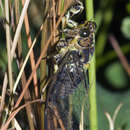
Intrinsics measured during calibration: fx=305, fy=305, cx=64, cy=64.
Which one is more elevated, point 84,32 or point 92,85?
point 84,32

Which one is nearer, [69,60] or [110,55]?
[69,60]

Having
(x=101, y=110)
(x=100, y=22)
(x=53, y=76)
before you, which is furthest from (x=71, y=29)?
(x=101, y=110)

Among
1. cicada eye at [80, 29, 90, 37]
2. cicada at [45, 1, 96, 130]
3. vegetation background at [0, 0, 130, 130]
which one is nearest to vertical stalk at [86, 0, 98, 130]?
cicada at [45, 1, 96, 130]

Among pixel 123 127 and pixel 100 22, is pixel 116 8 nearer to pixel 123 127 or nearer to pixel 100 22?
pixel 100 22

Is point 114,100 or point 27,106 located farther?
point 114,100

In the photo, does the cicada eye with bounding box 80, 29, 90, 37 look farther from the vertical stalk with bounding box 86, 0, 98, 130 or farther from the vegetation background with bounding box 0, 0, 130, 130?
the vegetation background with bounding box 0, 0, 130, 130

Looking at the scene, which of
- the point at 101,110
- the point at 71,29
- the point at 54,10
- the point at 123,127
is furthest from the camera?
the point at 101,110

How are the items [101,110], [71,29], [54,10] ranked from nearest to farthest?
[54,10]
[71,29]
[101,110]

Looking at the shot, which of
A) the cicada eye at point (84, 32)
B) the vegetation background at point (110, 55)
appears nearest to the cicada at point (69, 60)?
the cicada eye at point (84, 32)

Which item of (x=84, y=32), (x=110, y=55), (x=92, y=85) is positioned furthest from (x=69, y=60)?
(x=110, y=55)

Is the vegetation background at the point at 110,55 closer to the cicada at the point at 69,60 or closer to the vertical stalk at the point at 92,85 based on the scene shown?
the cicada at the point at 69,60

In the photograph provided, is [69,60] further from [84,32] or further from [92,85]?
[92,85]
